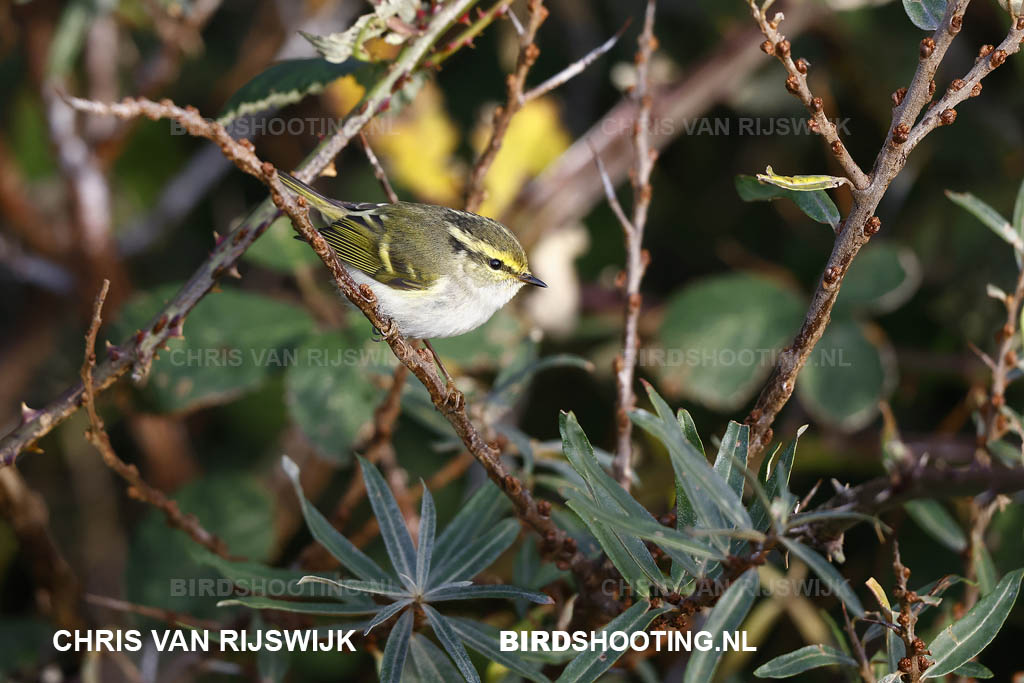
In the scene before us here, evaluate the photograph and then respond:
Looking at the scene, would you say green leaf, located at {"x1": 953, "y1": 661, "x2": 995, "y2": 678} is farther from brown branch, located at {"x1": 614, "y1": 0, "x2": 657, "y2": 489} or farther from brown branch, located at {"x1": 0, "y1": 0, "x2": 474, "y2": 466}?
brown branch, located at {"x1": 0, "y1": 0, "x2": 474, "y2": 466}

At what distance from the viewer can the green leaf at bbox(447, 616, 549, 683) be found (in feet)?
3.51

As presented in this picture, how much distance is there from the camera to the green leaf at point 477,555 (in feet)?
3.98

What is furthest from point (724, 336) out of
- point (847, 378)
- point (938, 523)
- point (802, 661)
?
point (802, 661)

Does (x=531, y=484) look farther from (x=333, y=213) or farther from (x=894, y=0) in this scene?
(x=894, y=0)

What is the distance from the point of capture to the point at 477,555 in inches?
48.4

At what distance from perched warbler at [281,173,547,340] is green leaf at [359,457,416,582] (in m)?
0.44

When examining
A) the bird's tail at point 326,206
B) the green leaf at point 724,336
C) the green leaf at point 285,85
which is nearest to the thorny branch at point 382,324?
the green leaf at point 285,85

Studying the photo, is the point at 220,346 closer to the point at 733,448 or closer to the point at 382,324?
the point at 382,324

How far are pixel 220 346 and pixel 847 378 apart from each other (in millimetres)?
1509

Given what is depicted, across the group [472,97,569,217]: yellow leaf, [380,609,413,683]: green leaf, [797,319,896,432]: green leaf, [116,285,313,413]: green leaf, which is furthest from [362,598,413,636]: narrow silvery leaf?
[472,97,569,217]: yellow leaf

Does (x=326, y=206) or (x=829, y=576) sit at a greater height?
(x=326, y=206)

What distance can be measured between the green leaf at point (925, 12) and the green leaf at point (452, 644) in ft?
3.08

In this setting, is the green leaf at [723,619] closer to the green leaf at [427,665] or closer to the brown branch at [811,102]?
the green leaf at [427,665]

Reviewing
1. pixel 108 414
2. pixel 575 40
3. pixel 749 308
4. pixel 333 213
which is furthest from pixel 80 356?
pixel 749 308
